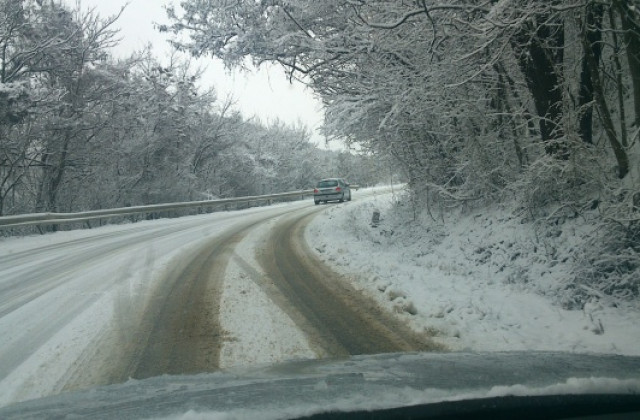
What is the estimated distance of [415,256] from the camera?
9.84m

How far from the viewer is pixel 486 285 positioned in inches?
272

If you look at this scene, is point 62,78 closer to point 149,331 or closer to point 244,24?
point 244,24

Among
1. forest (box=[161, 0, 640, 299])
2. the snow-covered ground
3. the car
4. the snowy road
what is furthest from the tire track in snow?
the car

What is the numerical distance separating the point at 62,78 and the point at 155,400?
20.9 m

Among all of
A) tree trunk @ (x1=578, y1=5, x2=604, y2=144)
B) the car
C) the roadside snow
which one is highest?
tree trunk @ (x1=578, y1=5, x2=604, y2=144)

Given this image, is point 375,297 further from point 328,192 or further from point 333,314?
point 328,192

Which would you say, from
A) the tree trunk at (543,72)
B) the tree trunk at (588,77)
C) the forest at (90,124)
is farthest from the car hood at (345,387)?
the forest at (90,124)

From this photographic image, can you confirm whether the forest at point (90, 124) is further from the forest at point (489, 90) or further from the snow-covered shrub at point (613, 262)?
the snow-covered shrub at point (613, 262)

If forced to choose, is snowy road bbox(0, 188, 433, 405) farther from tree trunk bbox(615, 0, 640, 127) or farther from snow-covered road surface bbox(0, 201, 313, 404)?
tree trunk bbox(615, 0, 640, 127)

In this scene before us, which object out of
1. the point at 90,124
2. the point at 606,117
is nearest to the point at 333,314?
the point at 606,117

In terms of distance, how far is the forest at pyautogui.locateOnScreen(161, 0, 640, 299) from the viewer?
5.94m

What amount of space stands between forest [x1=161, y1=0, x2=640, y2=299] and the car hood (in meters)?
3.63

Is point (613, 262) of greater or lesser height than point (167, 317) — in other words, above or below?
above

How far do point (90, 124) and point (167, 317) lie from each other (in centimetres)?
1782
